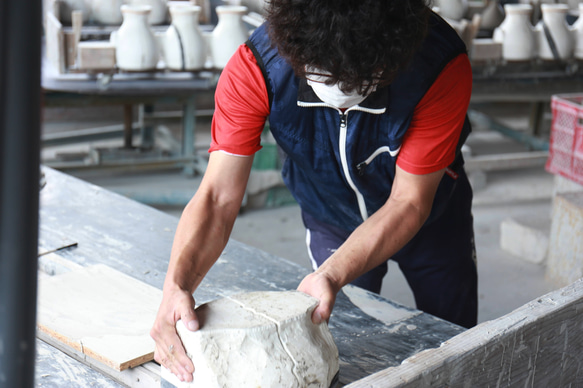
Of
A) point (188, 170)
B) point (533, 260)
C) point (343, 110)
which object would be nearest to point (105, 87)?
point (188, 170)

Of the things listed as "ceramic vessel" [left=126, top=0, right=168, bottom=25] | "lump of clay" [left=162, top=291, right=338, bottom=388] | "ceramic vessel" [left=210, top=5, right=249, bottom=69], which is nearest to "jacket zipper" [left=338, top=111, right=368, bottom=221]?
"lump of clay" [left=162, top=291, right=338, bottom=388]

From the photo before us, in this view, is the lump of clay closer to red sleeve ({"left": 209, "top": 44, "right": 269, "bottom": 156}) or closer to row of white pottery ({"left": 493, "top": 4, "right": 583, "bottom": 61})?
red sleeve ({"left": 209, "top": 44, "right": 269, "bottom": 156})

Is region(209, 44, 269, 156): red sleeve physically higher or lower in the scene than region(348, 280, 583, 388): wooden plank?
higher

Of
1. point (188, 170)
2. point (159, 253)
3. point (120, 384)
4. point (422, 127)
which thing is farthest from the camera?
point (188, 170)

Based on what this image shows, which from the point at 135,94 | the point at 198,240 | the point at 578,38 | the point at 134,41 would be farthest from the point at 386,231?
the point at 578,38

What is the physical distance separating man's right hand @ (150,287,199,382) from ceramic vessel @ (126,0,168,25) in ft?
9.23

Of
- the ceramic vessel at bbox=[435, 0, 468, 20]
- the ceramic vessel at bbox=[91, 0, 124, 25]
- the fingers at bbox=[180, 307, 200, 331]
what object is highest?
the ceramic vessel at bbox=[435, 0, 468, 20]

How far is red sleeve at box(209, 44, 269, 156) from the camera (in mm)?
1219

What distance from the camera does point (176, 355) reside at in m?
0.96

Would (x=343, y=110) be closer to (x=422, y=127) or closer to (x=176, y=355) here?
(x=422, y=127)

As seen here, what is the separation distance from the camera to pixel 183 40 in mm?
2988

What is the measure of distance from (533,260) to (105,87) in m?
2.25

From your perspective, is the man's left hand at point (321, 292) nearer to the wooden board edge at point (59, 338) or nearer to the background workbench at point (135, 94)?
the wooden board edge at point (59, 338)

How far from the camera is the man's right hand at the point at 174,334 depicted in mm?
953
